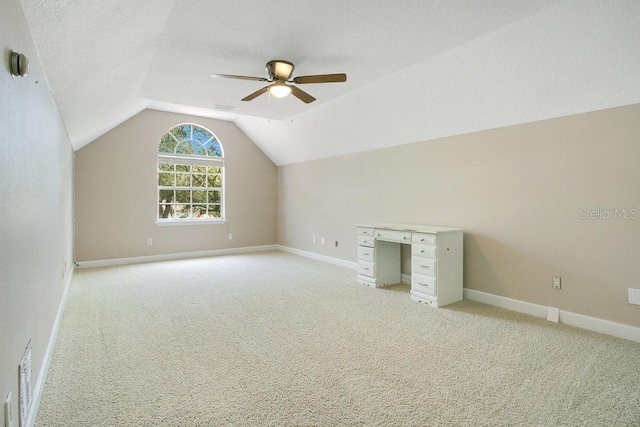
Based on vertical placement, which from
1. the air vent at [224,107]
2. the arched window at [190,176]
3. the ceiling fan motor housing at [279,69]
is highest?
the air vent at [224,107]

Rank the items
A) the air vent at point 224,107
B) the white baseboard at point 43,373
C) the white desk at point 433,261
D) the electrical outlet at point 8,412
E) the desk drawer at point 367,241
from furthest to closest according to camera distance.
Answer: the air vent at point 224,107 → the desk drawer at point 367,241 → the white desk at point 433,261 → the white baseboard at point 43,373 → the electrical outlet at point 8,412

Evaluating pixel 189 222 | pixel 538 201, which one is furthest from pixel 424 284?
pixel 189 222

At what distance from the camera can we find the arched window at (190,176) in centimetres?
649

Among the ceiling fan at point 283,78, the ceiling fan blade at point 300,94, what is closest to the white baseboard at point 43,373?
the ceiling fan at point 283,78

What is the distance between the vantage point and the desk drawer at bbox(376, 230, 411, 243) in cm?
394

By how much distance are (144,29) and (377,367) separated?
284 centimetres

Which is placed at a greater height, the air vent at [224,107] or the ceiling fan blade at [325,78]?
the air vent at [224,107]

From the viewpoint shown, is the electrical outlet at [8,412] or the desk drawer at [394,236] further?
the desk drawer at [394,236]

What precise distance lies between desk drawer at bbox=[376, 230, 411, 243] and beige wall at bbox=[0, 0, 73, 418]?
334cm

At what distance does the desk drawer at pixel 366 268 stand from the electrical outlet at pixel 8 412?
12.0 feet

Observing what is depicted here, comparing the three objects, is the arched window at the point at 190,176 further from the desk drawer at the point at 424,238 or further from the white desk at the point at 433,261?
the desk drawer at the point at 424,238

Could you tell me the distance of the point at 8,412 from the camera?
4.21 feet

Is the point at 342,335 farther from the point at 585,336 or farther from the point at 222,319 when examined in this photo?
the point at 585,336

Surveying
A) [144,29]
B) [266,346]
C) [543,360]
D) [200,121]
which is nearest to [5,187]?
[144,29]
